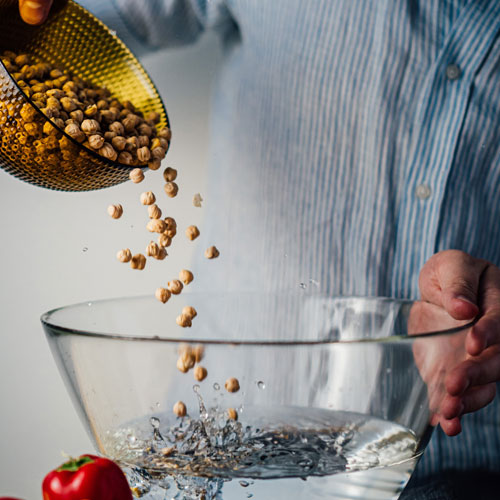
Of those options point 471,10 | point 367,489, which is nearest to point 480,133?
point 471,10

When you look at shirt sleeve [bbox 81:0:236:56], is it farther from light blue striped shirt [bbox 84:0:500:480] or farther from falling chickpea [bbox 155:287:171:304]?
falling chickpea [bbox 155:287:171:304]

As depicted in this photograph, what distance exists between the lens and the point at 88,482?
46 cm

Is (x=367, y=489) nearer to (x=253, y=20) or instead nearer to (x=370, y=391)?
(x=370, y=391)

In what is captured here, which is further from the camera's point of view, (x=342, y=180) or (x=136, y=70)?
(x=342, y=180)

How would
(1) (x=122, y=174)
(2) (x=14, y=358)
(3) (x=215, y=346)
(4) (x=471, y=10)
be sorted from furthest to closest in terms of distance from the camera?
(2) (x=14, y=358) → (4) (x=471, y=10) → (1) (x=122, y=174) → (3) (x=215, y=346)

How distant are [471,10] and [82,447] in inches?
39.9

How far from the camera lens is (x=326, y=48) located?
983mm

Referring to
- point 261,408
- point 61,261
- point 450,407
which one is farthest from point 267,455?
point 61,261

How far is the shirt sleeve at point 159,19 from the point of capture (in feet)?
3.19

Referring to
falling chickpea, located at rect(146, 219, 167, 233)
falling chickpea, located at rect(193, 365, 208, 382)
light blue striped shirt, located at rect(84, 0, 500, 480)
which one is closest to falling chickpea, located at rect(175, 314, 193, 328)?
falling chickpea, located at rect(146, 219, 167, 233)

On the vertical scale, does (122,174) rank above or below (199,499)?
above

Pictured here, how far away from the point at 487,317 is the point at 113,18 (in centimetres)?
70

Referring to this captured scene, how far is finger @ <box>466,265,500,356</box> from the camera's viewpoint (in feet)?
1.66

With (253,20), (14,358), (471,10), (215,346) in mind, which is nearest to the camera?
(215,346)
